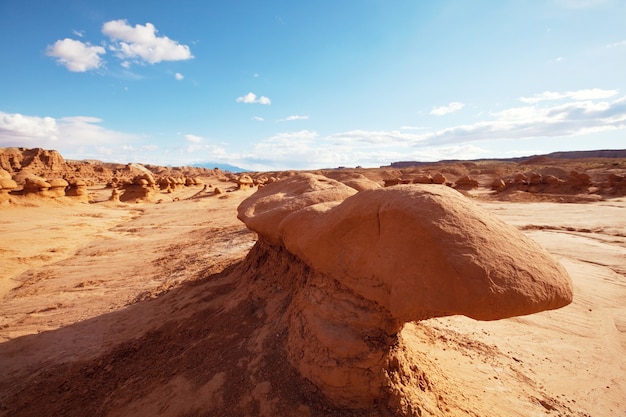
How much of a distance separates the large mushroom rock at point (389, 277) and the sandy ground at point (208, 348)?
0.35 m

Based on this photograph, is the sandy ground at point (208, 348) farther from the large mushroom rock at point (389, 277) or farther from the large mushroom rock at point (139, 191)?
the large mushroom rock at point (139, 191)

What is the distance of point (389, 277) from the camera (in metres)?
2.66

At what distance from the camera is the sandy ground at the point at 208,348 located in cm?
325

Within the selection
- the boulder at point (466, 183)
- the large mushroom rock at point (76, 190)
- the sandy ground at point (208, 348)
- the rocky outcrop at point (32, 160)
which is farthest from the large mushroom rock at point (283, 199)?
the rocky outcrop at point (32, 160)

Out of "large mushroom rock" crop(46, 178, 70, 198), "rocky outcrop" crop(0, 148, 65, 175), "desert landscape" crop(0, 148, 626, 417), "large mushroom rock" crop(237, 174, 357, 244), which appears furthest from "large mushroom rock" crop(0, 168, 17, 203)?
"rocky outcrop" crop(0, 148, 65, 175)

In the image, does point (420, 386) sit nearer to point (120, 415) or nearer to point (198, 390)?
point (198, 390)

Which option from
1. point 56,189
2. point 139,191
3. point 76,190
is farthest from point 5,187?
point 139,191

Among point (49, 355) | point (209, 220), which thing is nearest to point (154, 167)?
point (209, 220)

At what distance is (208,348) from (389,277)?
2.52 meters

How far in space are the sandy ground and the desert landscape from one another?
0.08ft

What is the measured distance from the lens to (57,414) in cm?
344

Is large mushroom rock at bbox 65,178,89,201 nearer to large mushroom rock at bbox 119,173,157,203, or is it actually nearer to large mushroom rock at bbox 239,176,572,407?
large mushroom rock at bbox 119,173,157,203

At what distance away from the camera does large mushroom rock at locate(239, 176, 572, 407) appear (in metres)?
2.20

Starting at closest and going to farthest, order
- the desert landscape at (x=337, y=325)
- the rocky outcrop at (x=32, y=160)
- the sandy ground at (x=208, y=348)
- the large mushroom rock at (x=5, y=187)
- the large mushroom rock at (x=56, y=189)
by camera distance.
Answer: the desert landscape at (x=337, y=325)
the sandy ground at (x=208, y=348)
the large mushroom rock at (x=5, y=187)
the large mushroom rock at (x=56, y=189)
the rocky outcrop at (x=32, y=160)
